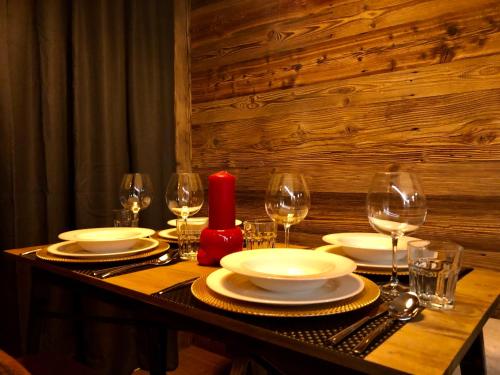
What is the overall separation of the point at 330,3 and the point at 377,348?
159 centimetres

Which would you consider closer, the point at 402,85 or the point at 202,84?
the point at 402,85

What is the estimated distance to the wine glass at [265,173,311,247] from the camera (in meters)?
1.02

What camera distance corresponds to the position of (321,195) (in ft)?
5.91

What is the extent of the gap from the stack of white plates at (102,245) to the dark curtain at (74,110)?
618 mm

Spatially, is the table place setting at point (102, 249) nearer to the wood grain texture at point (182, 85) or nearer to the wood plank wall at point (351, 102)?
the wood plank wall at point (351, 102)

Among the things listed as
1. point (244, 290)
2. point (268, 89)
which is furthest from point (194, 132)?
point (244, 290)

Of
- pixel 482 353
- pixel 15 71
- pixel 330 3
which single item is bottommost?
pixel 482 353

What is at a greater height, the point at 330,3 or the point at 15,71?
the point at 330,3

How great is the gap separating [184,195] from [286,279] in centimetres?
62

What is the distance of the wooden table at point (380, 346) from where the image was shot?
1.74 ft

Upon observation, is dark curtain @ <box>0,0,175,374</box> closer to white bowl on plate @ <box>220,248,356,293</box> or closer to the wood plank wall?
the wood plank wall

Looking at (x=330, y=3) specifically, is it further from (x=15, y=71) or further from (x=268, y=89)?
(x=15, y=71)

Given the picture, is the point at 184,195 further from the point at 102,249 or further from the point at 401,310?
the point at 401,310

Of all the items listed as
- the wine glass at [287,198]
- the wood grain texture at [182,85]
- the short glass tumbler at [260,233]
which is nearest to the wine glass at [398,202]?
the wine glass at [287,198]
